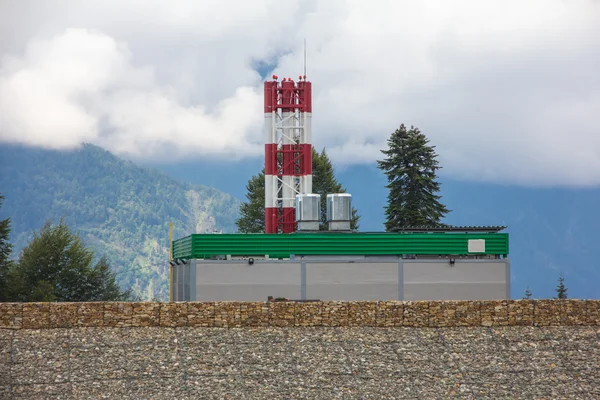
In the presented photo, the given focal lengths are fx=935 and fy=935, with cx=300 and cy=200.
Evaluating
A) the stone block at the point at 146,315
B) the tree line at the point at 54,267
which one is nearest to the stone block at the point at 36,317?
the stone block at the point at 146,315

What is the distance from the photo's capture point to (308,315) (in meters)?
36.3

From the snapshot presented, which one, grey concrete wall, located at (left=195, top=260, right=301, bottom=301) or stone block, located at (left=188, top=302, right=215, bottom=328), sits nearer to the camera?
stone block, located at (left=188, top=302, right=215, bottom=328)

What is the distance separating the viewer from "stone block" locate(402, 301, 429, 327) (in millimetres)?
36688

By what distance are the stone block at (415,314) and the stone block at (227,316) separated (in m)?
6.50

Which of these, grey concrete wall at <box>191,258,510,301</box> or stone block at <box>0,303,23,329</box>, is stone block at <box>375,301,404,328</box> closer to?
grey concrete wall at <box>191,258,510,301</box>

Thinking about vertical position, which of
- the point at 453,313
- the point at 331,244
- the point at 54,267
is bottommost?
the point at 453,313

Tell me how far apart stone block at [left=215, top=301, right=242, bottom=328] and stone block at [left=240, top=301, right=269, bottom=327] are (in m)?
0.19

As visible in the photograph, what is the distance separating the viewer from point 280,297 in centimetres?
4616

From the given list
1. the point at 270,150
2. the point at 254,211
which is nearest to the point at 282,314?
the point at 270,150

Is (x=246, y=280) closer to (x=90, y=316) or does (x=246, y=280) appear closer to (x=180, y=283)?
(x=180, y=283)

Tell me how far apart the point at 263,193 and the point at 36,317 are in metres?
55.8

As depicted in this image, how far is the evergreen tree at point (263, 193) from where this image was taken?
296ft

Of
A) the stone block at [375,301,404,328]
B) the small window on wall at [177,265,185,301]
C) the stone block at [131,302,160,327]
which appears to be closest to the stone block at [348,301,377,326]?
the stone block at [375,301,404,328]

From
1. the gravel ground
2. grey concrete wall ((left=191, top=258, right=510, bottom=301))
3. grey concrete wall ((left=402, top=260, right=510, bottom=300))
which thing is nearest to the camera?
the gravel ground
